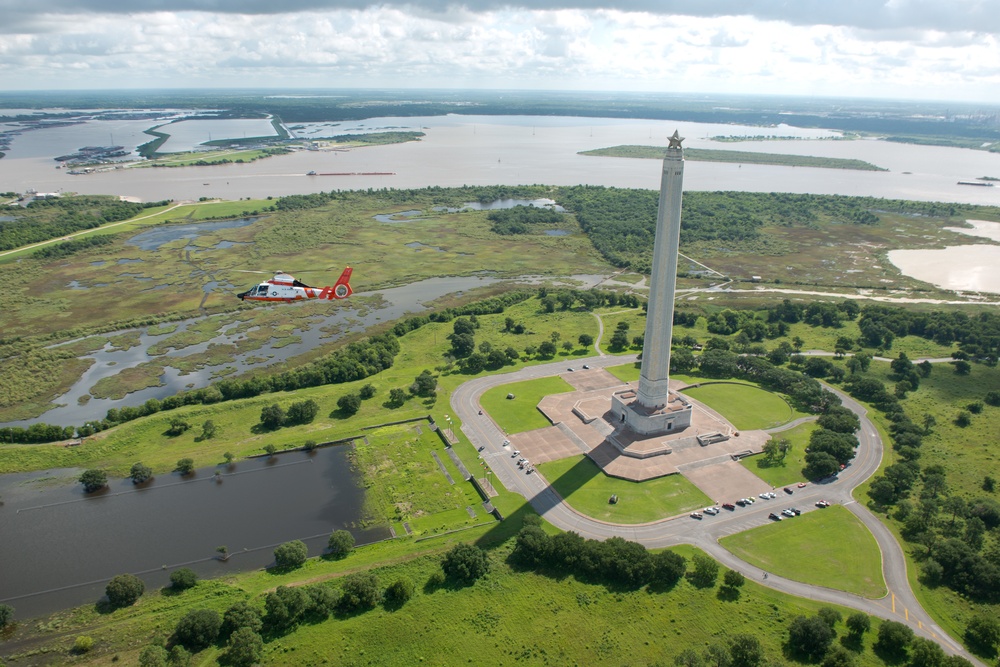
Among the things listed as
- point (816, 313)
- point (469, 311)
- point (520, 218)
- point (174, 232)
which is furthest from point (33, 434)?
point (520, 218)

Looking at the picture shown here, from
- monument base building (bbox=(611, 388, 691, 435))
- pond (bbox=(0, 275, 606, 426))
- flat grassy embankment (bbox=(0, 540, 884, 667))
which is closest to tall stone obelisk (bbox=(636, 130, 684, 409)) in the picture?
monument base building (bbox=(611, 388, 691, 435))

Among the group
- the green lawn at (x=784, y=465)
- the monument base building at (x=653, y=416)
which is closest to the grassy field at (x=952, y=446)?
the green lawn at (x=784, y=465)

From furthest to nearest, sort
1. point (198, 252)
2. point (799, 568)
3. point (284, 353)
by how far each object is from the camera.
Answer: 1. point (198, 252)
2. point (284, 353)
3. point (799, 568)

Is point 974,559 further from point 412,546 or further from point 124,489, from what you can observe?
point 124,489

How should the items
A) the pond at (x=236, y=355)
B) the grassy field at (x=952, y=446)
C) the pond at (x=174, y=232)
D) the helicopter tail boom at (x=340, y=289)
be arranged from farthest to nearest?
the pond at (x=174, y=232) → the helicopter tail boom at (x=340, y=289) → the pond at (x=236, y=355) → the grassy field at (x=952, y=446)

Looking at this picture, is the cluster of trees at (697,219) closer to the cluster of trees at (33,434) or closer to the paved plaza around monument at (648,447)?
the paved plaza around monument at (648,447)

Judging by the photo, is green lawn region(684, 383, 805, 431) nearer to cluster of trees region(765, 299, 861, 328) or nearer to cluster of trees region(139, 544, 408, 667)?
cluster of trees region(765, 299, 861, 328)

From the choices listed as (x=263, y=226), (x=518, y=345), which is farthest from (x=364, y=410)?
(x=263, y=226)
